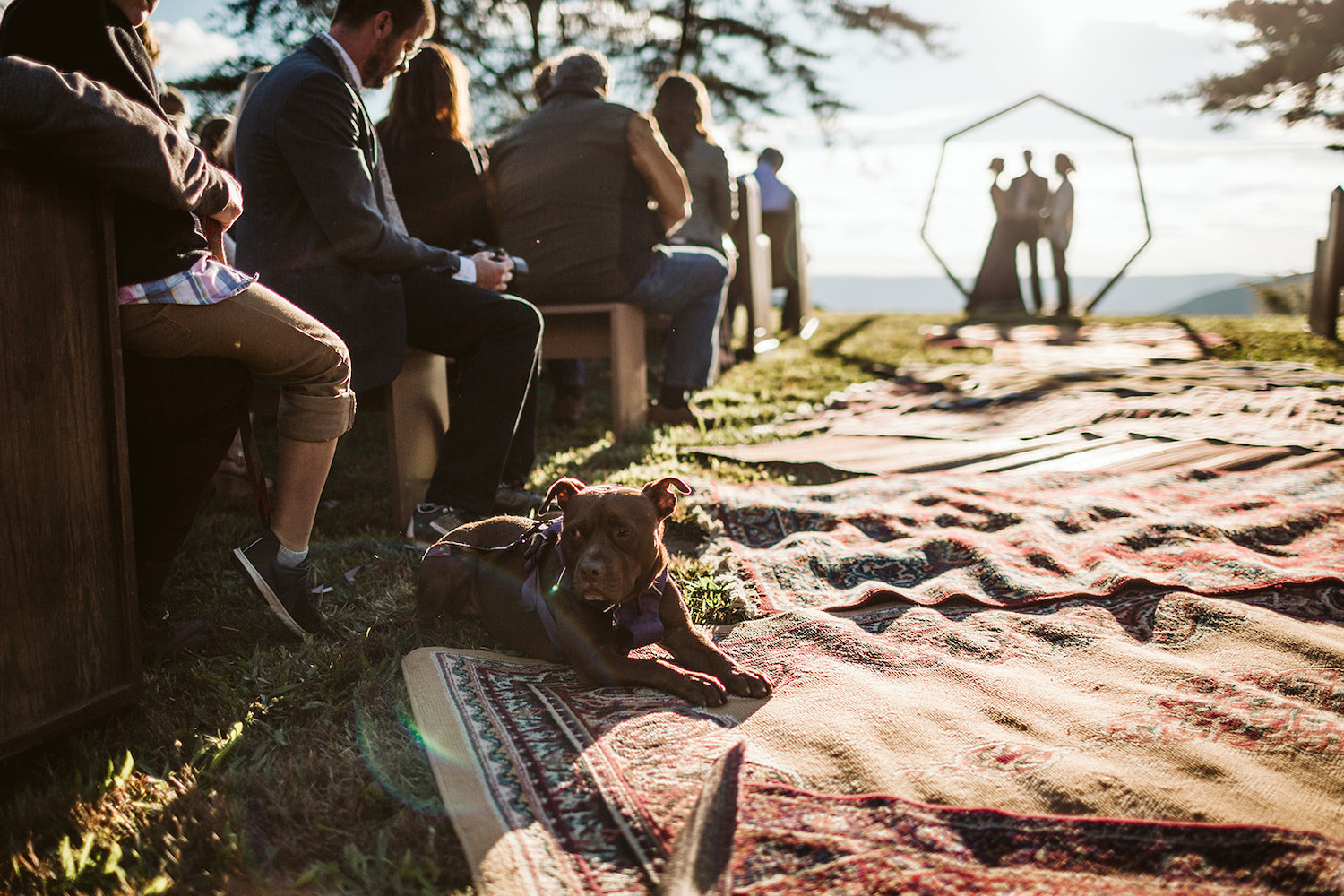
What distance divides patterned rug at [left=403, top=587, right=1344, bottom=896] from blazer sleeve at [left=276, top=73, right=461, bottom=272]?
166cm

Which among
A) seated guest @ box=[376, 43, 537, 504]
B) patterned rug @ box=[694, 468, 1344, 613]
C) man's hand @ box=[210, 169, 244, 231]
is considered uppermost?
seated guest @ box=[376, 43, 537, 504]

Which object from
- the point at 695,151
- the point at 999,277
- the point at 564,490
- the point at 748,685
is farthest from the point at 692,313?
the point at 999,277

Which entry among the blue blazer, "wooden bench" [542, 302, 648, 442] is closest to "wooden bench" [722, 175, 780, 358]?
"wooden bench" [542, 302, 648, 442]

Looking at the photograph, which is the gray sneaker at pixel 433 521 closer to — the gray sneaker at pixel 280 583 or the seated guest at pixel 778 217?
the gray sneaker at pixel 280 583

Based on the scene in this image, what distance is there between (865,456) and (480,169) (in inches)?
102

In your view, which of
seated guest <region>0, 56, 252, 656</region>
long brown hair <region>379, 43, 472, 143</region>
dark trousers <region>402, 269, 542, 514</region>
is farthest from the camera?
long brown hair <region>379, 43, 472, 143</region>

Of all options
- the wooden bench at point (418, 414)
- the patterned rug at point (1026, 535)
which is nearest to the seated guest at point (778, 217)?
the wooden bench at point (418, 414)

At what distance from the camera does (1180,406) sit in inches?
234

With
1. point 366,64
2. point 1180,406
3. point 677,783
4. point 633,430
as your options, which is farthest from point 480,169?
point 1180,406

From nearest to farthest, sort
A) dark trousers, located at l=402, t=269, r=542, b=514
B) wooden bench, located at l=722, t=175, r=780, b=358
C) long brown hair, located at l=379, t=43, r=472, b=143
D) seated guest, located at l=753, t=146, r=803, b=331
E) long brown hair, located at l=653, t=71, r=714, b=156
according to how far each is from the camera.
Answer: dark trousers, located at l=402, t=269, r=542, b=514 < long brown hair, located at l=379, t=43, r=472, b=143 < long brown hair, located at l=653, t=71, r=714, b=156 < wooden bench, located at l=722, t=175, r=780, b=358 < seated guest, located at l=753, t=146, r=803, b=331

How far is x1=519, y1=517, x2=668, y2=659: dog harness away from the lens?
2551mm

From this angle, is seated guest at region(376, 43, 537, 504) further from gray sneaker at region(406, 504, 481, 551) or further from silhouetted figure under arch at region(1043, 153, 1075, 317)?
silhouetted figure under arch at region(1043, 153, 1075, 317)

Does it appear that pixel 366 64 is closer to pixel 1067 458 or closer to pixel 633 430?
pixel 633 430

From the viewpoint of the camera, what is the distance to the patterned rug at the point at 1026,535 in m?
3.17
